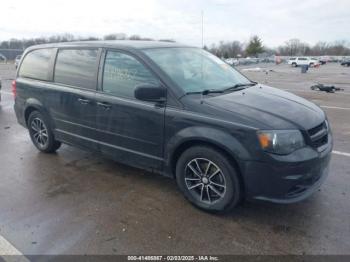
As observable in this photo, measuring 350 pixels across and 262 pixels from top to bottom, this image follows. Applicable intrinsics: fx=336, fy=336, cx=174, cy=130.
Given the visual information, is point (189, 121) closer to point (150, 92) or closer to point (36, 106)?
point (150, 92)

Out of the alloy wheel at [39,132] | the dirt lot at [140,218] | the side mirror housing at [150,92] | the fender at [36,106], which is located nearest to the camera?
the dirt lot at [140,218]

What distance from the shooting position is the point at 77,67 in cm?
472

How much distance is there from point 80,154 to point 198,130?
2827mm

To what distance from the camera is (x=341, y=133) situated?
6.73 meters

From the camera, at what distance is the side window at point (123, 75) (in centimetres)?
395

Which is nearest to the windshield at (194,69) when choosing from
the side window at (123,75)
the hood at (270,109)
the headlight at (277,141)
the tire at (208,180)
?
the side window at (123,75)

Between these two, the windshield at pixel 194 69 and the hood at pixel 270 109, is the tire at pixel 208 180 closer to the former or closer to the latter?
the hood at pixel 270 109

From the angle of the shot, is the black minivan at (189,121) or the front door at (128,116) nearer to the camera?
the black minivan at (189,121)

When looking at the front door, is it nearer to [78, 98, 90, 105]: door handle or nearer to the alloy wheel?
[78, 98, 90, 105]: door handle

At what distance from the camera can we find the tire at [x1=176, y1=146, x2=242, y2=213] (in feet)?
11.0

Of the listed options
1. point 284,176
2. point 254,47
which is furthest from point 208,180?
point 254,47

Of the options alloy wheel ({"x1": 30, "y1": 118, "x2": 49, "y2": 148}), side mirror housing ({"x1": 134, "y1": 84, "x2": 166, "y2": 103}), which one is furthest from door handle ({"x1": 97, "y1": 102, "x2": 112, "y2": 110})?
alloy wheel ({"x1": 30, "y1": 118, "x2": 49, "y2": 148})

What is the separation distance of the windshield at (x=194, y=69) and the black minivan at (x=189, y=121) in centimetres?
2

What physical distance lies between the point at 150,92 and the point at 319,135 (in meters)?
1.81
